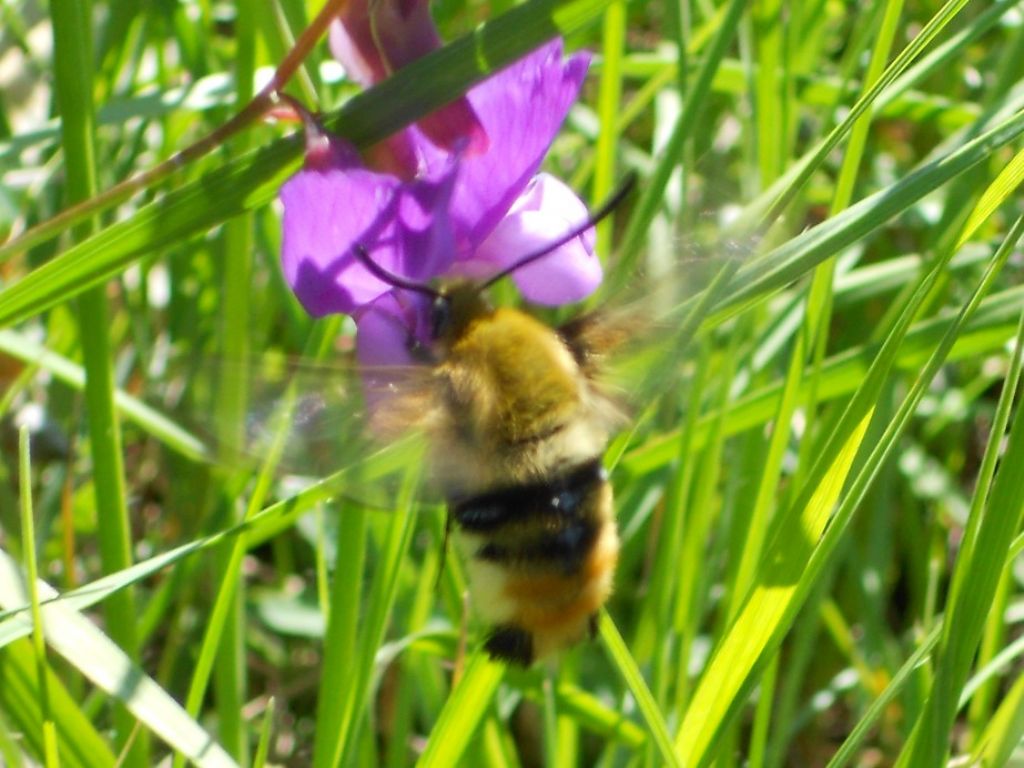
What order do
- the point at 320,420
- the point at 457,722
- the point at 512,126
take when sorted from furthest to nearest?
1. the point at 457,722
2. the point at 512,126
3. the point at 320,420

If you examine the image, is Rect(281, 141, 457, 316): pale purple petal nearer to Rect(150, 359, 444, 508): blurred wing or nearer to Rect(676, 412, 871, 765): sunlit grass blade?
Rect(150, 359, 444, 508): blurred wing

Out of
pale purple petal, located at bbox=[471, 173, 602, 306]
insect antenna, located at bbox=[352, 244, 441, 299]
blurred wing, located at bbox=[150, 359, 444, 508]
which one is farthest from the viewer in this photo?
pale purple petal, located at bbox=[471, 173, 602, 306]

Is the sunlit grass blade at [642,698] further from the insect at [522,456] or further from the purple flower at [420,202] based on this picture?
the purple flower at [420,202]

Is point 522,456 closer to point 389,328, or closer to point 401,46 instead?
point 389,328

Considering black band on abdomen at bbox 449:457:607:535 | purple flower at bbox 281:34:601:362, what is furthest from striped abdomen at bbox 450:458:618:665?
purple flower at bbox 281:34:601:362

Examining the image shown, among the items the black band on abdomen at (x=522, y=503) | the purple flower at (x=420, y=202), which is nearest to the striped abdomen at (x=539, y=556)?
the black band on abdomen at (x=522, y=503)

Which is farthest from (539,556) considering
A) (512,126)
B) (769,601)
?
(512,126)
